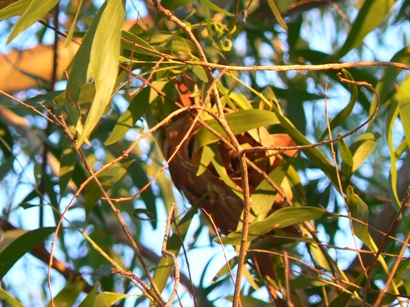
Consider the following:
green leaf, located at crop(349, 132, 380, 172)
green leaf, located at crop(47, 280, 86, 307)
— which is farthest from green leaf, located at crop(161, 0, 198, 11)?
green leaf, located at crop(47, 280, 86, 307)

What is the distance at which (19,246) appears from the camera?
3.24 feet

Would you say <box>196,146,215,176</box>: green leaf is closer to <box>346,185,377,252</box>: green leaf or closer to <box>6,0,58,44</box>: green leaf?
<box>346,185,377,252</box>: green leaf

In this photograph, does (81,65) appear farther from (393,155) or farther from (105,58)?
(393,155)

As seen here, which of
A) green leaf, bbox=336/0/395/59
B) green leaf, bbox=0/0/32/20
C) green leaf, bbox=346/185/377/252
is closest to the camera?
green leaf, bbox=0/0/32/20

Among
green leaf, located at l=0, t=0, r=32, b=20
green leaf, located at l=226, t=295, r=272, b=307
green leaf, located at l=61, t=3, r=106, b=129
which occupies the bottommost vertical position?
green leaf, located at l=226, t=295, r=272, b=307

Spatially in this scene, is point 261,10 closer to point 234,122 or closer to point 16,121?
point 16,121

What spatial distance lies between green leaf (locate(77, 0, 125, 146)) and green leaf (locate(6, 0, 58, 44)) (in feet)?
0.18

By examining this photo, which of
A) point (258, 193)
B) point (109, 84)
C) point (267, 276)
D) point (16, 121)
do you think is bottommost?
point (267, 276)

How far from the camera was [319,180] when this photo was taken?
1.31 m

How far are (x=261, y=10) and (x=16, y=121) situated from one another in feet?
1.69

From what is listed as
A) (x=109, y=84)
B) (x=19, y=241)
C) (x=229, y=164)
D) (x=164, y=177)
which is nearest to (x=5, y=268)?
(x=19, y=241)

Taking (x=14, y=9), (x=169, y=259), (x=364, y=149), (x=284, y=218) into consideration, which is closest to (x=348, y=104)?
(x=364, y=149)

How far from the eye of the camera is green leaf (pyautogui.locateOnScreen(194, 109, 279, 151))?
86 cm

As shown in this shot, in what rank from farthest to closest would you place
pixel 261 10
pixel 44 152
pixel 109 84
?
1. pixel 261 10
2. pixel 44 152
3. pixel 109 84
